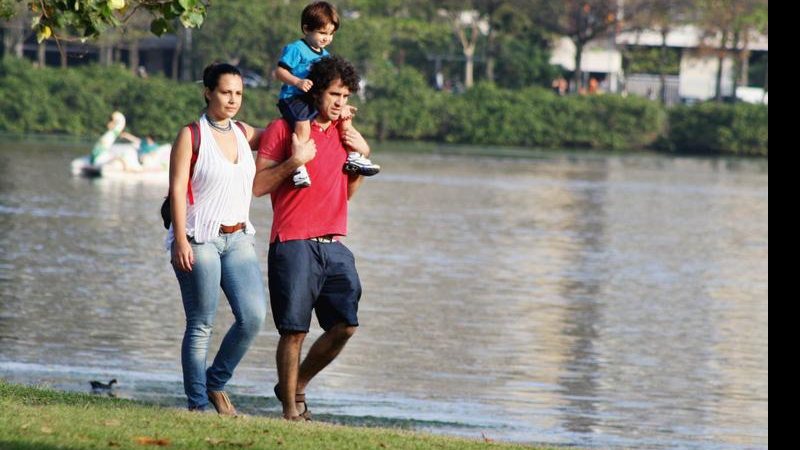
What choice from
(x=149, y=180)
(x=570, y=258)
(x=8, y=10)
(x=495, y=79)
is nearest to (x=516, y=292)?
(x=570, y=258)

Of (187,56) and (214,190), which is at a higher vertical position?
(187,56)

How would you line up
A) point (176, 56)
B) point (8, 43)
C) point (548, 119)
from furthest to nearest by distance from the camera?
point (176, 56) → point (548, 119) → point (8, 43)

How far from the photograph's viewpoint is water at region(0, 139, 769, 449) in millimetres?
13000

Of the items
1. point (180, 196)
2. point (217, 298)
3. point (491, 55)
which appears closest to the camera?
point (180, 196)

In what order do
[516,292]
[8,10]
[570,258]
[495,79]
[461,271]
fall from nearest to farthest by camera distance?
1. [8,10]
2. [516,292]
3. [461,271]
4. [570,258]
5. [495,79]

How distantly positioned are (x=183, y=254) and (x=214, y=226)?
25 centimetres

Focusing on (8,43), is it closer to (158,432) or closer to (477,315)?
(477,315)

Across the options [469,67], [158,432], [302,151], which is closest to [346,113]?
[302,151]

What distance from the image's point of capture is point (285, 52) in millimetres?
9461

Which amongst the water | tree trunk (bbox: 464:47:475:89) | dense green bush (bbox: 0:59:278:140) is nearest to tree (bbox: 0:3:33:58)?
dense green bush (bbox: 0:59:278:140)

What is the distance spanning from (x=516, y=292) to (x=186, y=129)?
12.4m

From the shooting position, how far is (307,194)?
30.1 feet
